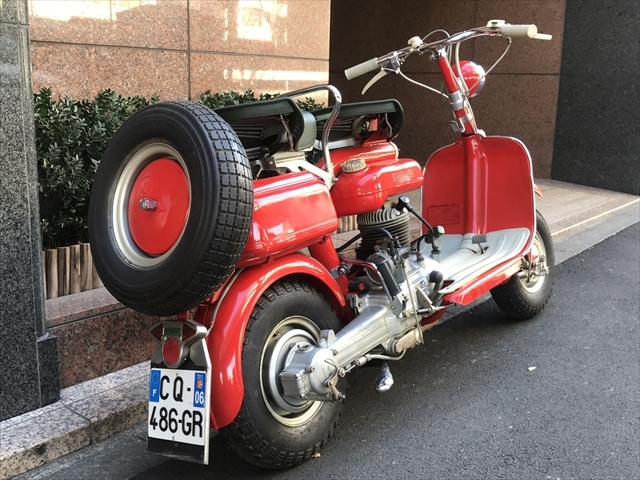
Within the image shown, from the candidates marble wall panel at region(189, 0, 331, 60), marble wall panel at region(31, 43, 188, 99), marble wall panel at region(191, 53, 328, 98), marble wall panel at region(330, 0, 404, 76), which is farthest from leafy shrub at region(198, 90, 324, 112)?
marble wall panel at region(330, 0, 404, 76)

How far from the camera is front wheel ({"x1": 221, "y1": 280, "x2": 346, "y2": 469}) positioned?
2.25m

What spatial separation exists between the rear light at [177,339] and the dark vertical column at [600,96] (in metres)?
8.23

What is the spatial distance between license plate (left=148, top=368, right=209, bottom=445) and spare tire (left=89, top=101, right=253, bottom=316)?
245 mm

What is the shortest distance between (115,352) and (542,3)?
8385 mm

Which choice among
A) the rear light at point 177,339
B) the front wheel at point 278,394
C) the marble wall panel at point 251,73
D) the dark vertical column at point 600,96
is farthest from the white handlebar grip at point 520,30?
the dark vertical column at point 600,96

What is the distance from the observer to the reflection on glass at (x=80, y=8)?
153 inches

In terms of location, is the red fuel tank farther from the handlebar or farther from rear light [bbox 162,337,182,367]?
rear light [bbox 162,337,182,367]

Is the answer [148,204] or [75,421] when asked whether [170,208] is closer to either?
[148,204]

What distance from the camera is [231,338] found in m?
2.18

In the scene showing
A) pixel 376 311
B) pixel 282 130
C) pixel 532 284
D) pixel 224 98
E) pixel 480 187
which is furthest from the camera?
pixel 224 98

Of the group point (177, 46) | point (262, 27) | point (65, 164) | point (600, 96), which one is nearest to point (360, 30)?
point (600, 96)

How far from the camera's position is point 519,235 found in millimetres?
3629

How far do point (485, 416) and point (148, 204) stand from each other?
1.75m

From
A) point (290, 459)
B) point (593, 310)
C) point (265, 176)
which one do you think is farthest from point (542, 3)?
point (290, 459)
